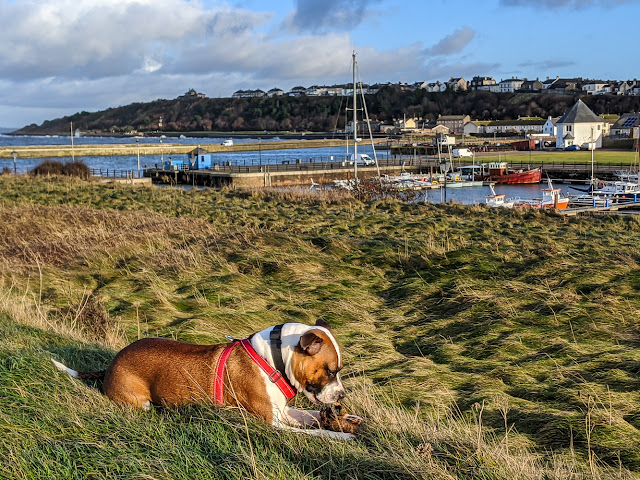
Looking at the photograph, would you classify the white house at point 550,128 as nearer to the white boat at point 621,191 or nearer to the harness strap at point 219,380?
the white boat at point 621,191

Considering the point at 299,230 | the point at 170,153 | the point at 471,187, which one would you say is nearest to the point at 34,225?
the point at 299,230

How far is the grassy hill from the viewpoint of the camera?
3.28 meters

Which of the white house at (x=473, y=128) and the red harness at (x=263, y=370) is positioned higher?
the white house at (x=473, y=128)

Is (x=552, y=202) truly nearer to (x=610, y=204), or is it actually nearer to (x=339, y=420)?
(x=610, y=204)

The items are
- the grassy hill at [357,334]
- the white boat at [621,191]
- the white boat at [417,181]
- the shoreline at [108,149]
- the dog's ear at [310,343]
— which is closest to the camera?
the grassy hill at [357,334]

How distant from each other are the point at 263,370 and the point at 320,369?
13.2 inches

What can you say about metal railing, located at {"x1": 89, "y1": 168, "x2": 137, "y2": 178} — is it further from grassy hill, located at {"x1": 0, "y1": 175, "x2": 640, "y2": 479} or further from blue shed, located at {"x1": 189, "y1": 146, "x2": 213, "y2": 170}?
grassy hill, located at {"x1": 0, "y1": 175, "x2": 640, "y2": 479}

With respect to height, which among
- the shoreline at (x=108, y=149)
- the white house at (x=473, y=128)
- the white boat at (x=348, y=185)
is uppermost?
the white house at (x=473, y=128)

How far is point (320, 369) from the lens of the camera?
3773 mm

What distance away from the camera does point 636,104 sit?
489 feet

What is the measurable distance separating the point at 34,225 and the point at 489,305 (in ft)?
32.5

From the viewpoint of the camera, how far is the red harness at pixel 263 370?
148 inches

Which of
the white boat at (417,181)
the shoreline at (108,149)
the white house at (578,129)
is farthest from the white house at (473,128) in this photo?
the white boat at (417,181)

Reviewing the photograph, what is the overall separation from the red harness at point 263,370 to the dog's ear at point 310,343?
25 centimetres
